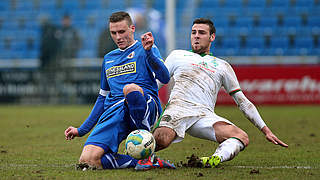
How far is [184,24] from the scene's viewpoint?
21.4 m

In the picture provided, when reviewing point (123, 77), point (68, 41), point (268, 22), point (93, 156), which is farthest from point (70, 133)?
point (268, 22)

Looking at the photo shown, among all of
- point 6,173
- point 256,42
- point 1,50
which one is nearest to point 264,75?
point 256,42

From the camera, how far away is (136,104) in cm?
529

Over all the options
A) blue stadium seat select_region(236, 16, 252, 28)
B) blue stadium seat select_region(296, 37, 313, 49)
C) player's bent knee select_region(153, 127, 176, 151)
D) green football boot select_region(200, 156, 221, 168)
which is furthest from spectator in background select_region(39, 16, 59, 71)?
green football boot select_region(200, 156, 221, 168)

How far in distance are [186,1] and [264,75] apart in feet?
22.6

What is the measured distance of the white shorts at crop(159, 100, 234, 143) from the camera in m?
5.78

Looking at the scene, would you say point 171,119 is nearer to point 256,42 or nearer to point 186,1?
point 256,42

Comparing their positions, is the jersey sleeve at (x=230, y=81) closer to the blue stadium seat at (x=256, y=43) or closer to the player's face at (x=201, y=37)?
the player's face at (x=201, y=37)

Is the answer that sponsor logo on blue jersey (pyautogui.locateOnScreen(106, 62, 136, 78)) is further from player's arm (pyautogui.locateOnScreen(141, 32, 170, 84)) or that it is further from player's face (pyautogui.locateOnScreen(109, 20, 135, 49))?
player's arm (pyautogui.locateOnScreen(141, 32, 170, 84))

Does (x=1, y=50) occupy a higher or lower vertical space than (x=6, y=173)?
lower

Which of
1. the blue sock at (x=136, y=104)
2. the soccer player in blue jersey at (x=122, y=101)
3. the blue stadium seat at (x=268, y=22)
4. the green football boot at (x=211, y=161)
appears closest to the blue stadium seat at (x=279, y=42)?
the blue stadium seat at (x=268, y=22)

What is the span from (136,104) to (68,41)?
582 inches

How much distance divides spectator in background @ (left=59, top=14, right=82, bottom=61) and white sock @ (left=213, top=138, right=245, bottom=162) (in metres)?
14.2

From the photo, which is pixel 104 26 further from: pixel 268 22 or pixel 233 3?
pixel 268 22
